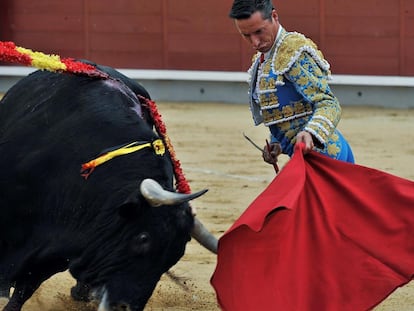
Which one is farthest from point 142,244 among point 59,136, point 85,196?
point 59,136

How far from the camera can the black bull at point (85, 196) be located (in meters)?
3.04

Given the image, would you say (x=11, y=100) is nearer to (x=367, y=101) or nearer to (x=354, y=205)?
(x=354, y=205)

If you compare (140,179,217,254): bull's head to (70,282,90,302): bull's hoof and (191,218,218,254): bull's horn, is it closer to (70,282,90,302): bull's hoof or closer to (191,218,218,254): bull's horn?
(191,218,218,254): bull's horn

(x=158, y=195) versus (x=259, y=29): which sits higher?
(x=259, y=29)

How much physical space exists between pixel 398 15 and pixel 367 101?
0.85 meters

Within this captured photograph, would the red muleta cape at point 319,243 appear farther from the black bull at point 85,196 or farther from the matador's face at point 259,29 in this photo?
the matador's face at point 259,29

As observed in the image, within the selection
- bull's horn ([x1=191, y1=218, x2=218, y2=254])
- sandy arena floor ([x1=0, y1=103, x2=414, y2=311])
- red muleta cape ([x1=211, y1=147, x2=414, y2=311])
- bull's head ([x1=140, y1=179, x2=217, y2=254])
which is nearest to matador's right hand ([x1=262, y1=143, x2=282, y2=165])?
red muleta cape ([x1=211, y1=147, x2=414, y2=311])

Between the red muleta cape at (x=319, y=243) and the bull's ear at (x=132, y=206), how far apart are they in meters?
0.31

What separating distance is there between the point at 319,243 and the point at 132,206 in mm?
588

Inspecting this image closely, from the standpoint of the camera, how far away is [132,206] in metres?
3.01

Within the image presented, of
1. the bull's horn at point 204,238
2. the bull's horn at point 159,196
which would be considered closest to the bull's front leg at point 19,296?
the bull's horn at point 204,238

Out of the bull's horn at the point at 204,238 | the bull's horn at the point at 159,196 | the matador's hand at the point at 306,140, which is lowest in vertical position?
the bull's horn at the point at 204,238

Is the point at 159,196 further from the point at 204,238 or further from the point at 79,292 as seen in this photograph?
the point at 79,292

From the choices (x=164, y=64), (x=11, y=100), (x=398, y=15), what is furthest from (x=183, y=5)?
(x=11, y=100)
